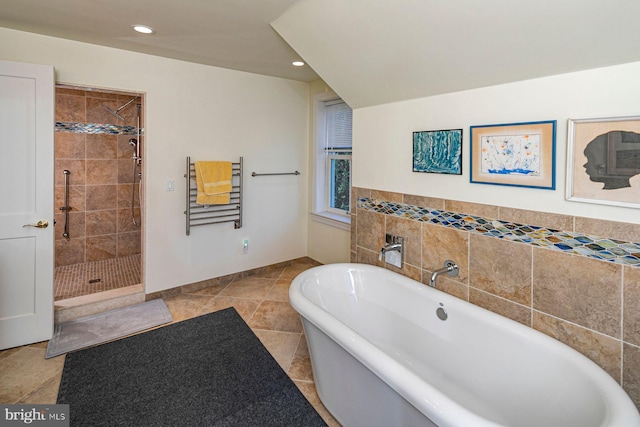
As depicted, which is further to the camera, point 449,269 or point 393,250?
point 393,250

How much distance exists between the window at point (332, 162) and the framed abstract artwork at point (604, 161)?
2.37 m

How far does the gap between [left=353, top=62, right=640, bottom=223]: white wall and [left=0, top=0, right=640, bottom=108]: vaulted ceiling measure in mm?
66

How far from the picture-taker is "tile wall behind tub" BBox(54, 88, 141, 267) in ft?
13.0

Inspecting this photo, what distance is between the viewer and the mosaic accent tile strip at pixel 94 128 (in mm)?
3934

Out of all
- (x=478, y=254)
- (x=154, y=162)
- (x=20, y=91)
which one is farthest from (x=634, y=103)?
(x=20, y=91)

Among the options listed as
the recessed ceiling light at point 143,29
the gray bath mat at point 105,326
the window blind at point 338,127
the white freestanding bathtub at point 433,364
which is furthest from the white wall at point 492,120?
the gray bath mat at point 105,326

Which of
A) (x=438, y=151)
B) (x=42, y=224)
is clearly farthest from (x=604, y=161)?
(x=42, y=224)

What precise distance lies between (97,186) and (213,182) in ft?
6.35

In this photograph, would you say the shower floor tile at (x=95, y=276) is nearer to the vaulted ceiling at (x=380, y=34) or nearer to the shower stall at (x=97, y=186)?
the shower stall at (x=97, y=186)

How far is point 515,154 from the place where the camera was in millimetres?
1823

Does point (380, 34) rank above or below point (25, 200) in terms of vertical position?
above

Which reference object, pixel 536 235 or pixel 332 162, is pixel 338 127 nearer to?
pixel 332 162

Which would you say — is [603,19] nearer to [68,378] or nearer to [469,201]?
[469,201]

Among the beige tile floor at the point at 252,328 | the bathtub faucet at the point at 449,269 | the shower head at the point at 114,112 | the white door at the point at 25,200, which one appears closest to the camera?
the beige tile floor at the point at 252,328
